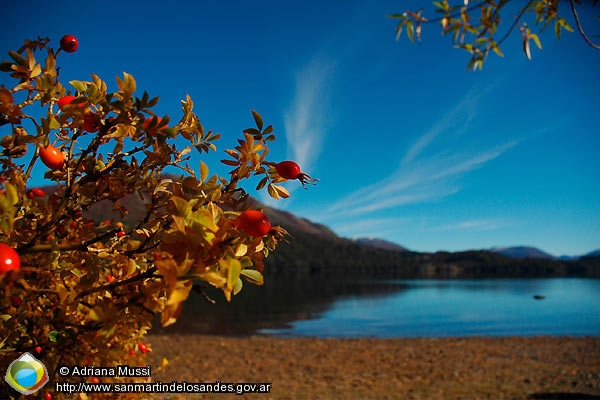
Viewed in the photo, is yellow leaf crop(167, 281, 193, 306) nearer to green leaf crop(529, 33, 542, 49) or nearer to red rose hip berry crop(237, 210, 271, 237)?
red rose hip berry crop(237, 210, 271, 237)

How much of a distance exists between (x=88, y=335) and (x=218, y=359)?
1244cm

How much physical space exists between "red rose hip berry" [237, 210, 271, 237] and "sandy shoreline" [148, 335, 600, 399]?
19.8 feet

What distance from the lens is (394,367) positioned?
11445mm

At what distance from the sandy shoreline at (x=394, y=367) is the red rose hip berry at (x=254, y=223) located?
6.02 m

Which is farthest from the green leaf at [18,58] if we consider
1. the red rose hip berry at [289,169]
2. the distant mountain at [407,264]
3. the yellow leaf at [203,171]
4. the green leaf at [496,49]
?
the distant mountain at [407,264]

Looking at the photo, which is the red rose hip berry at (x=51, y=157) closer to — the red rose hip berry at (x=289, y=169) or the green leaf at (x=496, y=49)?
the red rose hip berry at (x=289, y=169)

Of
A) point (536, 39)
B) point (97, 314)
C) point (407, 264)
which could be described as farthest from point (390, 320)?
point (407, 264)

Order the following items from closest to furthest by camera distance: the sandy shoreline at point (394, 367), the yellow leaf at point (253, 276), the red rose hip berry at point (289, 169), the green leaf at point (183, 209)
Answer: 1. the green leaf at point (183, 209)
2. the yellow leaf at point (253, 276)
3. the red rose hip berry at point (289, 169)
4. the sandy shoreline at point (394, 367)

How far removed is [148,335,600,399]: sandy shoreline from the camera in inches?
331

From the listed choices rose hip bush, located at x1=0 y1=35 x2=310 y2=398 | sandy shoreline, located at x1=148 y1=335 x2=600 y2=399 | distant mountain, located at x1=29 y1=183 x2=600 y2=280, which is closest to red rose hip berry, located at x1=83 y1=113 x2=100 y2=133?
rose hip bush, located at x1=0 y1=35 x2=310 y2=398

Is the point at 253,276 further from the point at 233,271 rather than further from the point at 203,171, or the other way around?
the point at 203,171

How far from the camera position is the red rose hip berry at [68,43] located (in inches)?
58.7

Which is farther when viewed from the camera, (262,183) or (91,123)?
(262,183)

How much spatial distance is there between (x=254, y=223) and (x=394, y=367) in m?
11.7
